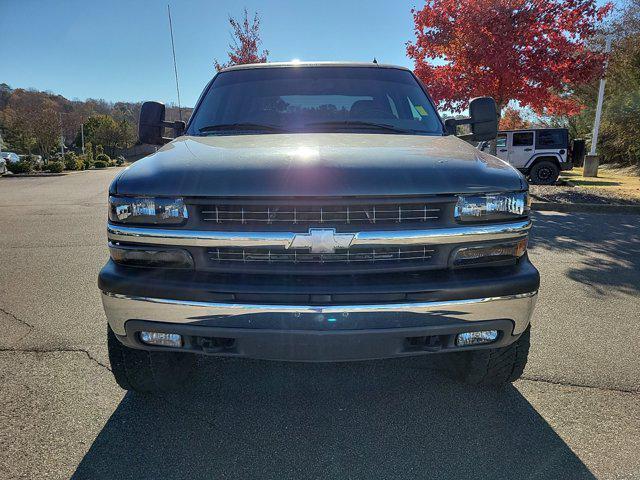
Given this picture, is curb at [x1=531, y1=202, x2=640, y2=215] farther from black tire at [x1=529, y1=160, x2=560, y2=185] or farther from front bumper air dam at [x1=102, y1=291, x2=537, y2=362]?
front bumper air dam at [x1=102, y1=291, x2=537, y2=362]

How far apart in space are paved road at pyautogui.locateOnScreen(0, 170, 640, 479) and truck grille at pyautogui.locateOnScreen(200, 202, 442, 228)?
106 centimetres

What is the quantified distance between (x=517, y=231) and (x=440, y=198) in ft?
1.34

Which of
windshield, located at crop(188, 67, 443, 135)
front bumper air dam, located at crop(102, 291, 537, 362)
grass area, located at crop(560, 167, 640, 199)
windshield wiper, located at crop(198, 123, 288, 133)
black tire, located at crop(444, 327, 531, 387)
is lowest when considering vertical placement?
grass area, located at crop(560, 167, 640, 199)

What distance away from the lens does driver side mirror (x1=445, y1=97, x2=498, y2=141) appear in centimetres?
334

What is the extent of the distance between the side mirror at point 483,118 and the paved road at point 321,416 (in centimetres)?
153

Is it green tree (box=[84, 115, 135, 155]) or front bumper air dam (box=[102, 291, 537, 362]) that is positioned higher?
green tree (box=[84, 115, 135, 155])

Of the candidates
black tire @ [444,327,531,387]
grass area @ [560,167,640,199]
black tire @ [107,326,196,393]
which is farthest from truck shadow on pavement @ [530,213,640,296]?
black tire @ [107,326,196,393]

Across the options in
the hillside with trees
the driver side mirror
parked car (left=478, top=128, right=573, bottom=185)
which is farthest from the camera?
the hillside with trees

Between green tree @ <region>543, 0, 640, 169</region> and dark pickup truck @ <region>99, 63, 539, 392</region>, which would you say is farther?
green tree @ <region>543, 0, 640, 169</region>

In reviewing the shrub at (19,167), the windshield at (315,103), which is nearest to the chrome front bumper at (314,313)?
the windshield at (315,103)

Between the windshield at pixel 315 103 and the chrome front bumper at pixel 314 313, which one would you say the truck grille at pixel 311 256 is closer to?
the chrome front bumper at pixel 314 313

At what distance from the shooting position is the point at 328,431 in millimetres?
2365

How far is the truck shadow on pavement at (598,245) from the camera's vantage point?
4.96 meters

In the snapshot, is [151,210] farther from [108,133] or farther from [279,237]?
[108,133]
